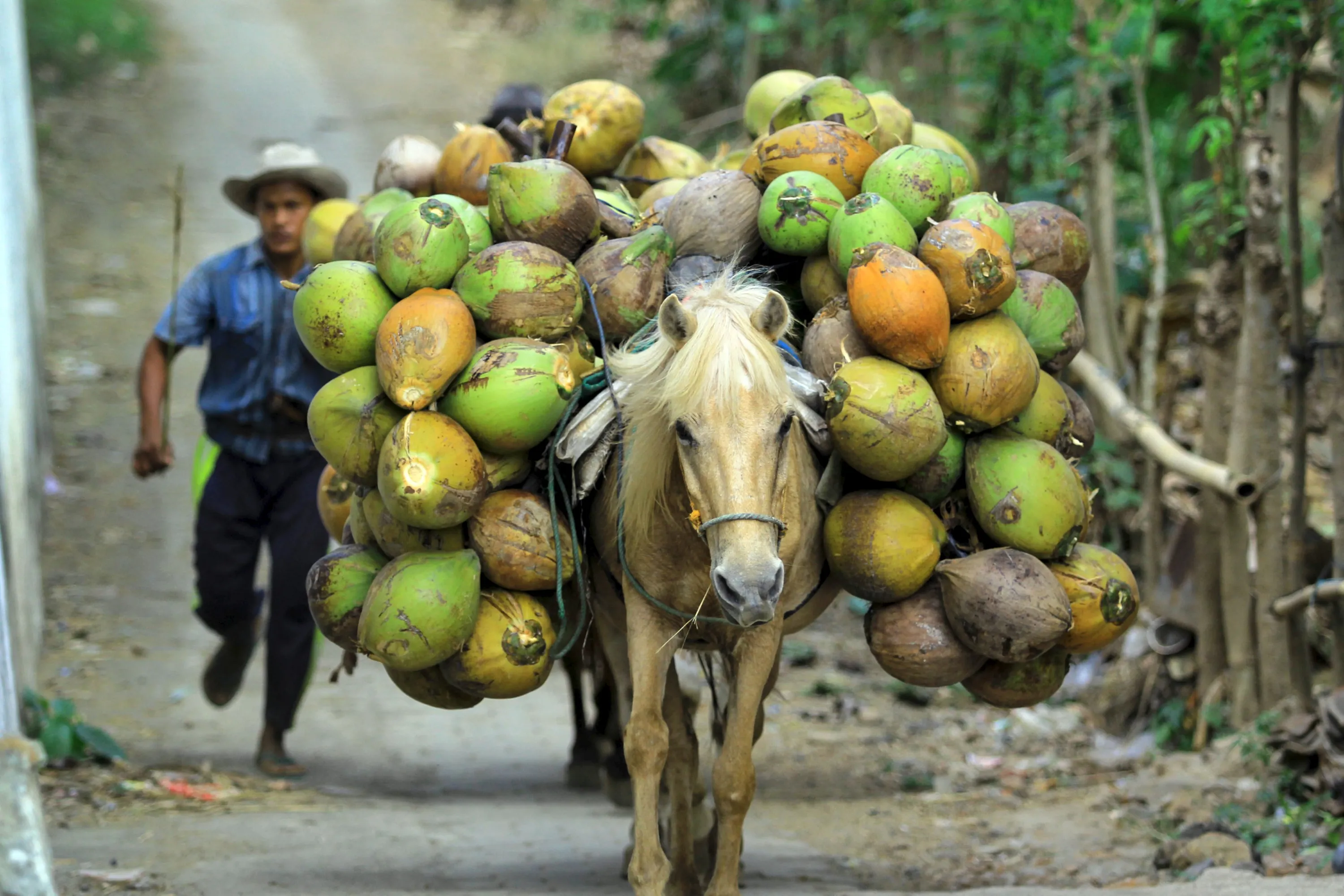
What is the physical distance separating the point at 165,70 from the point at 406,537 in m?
14.3

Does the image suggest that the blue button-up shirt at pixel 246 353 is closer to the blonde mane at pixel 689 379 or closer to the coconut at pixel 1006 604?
the blonde mane at pixel 689 379

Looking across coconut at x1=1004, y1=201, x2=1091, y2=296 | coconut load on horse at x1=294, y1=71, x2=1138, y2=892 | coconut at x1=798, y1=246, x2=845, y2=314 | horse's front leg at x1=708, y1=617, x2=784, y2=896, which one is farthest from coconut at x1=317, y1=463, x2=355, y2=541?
coconut at x1=1004, y1=201, x2=1091, y2=296

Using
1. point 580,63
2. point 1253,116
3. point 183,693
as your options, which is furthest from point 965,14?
point 580,63

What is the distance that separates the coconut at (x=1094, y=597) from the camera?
3418mm

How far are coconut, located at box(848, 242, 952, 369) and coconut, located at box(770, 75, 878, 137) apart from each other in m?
0.79

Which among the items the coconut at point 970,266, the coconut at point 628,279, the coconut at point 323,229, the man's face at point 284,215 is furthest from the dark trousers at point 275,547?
the coconut at point 970,266

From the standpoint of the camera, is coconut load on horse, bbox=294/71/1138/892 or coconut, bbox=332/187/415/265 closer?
coconut load on horse, bbox=294/71/1138/892

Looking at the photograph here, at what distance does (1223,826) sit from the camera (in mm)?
4332

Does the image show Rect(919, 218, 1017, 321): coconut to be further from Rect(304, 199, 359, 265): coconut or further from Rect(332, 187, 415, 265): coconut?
Rect(304, 199, 359, 265): coconut

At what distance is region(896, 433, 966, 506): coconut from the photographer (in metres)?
3.40

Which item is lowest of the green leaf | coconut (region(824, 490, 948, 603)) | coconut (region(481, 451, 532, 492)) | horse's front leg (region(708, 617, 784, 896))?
the green leaf


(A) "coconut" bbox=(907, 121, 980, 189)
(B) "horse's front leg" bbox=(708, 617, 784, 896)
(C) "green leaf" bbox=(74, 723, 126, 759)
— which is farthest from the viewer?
(C) "green leaf" bbox=(74, 723, 126, 759)

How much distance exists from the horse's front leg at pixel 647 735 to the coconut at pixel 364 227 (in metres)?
1.42

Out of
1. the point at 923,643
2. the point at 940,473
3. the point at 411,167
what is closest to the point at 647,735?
the point at 923,643
